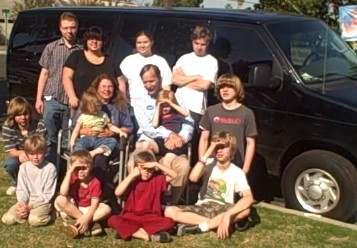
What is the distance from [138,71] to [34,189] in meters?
1.63

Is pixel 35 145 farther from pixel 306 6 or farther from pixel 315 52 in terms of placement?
pixel 306 6

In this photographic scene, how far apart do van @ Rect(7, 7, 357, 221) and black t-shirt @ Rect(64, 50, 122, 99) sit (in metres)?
0.92

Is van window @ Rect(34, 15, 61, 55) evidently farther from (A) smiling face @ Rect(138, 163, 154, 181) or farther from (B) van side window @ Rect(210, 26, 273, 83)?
(A) smiling face @ Rect(138, 163, 154, 181)

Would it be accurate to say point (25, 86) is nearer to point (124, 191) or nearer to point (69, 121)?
point (69, 121)

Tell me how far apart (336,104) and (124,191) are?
214cm

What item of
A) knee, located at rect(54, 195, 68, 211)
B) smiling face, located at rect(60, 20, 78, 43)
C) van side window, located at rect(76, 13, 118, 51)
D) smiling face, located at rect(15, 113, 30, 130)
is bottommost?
knee, located at rect(54, 195, 68, 211)

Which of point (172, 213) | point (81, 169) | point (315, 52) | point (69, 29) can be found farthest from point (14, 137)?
point (315, 52)

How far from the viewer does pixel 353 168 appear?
580 centimetres

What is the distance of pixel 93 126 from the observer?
234 inches

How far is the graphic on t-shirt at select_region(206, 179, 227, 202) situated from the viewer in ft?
18.2

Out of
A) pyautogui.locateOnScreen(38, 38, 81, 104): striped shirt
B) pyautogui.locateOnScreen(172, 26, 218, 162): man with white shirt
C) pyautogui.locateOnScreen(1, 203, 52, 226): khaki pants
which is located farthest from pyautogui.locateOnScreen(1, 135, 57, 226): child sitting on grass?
pyautogui.locateOnScreen(172, 26, 218, 162): man with white shirt

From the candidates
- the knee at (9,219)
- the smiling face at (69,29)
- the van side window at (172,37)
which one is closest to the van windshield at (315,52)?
the van side window at (172,37)

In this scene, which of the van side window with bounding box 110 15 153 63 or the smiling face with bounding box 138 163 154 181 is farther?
the van side window with bounding box 110 15 153 63

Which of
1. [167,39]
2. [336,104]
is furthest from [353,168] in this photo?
[167,39]
